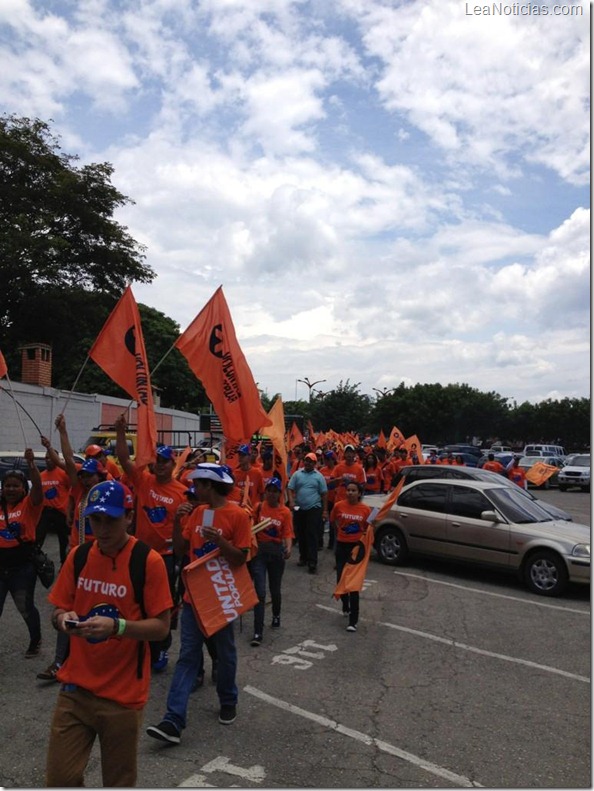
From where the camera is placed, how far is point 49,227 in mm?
25781

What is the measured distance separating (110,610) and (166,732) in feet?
5.79

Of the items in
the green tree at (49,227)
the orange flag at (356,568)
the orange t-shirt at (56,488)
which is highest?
the green tree at (49,227)

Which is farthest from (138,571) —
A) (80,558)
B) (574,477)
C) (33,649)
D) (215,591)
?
(574,477)

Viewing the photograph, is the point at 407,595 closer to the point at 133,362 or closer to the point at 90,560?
the point at 133,362

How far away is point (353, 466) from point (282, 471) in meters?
2.47

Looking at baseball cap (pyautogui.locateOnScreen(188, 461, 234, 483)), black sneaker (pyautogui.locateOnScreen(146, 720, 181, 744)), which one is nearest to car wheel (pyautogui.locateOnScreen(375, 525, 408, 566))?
baseball cap (pyautogui.locateOnScreen(188, 461, 234, 483))

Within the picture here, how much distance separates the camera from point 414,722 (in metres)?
4.77

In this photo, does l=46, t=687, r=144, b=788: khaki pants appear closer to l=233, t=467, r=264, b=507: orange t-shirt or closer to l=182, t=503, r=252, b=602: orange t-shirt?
l=182, t=503, r=252, b=602: orange t-shirt

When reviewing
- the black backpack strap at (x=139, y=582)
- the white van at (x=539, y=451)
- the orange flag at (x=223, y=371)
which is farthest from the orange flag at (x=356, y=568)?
the white van at (x=539, y=451)

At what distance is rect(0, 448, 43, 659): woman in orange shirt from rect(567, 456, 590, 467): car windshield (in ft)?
91.8

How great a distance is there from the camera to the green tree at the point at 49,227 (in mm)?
24109

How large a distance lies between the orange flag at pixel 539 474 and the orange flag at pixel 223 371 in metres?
18.9

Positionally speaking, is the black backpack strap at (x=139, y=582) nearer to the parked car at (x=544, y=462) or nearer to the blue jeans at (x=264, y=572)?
the blue jeans at (x=264, y=572)

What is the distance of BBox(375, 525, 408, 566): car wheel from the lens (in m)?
10.6
